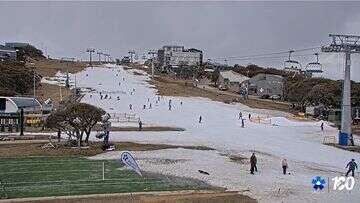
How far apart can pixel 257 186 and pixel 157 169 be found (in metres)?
7.55

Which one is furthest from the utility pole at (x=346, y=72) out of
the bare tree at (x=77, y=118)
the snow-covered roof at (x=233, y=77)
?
the snow-covered roof at (x=233, y=77)

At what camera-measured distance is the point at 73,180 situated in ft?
103

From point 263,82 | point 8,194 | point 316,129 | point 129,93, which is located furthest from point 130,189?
point 263,82

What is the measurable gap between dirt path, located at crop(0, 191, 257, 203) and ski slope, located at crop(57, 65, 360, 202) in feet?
5.16

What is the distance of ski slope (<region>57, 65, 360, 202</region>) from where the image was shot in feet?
105

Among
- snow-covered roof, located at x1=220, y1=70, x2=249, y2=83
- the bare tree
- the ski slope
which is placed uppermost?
snow-covered roof, located at x1=220, y1=70, x2=249, y2=83

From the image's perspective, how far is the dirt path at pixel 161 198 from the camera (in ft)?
86.8

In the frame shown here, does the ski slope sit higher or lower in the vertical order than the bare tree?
Answer: lower

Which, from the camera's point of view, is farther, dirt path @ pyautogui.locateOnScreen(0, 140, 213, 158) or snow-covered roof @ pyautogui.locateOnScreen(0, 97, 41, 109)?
snow-covered roof @ pyautogui.locateOnScreen(0, 97, 41, 109)

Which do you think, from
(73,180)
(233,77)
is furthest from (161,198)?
(233,77)

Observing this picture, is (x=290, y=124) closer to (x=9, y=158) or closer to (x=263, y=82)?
(x=9, y=158)

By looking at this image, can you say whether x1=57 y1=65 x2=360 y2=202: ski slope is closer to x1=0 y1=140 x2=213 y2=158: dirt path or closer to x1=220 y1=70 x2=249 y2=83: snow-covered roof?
x1=0 y1=140 x2=213 y2=158: dirt path

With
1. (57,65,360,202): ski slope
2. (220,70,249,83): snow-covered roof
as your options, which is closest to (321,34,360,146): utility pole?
(57,65,360,202): ski slope

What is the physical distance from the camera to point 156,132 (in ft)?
195
